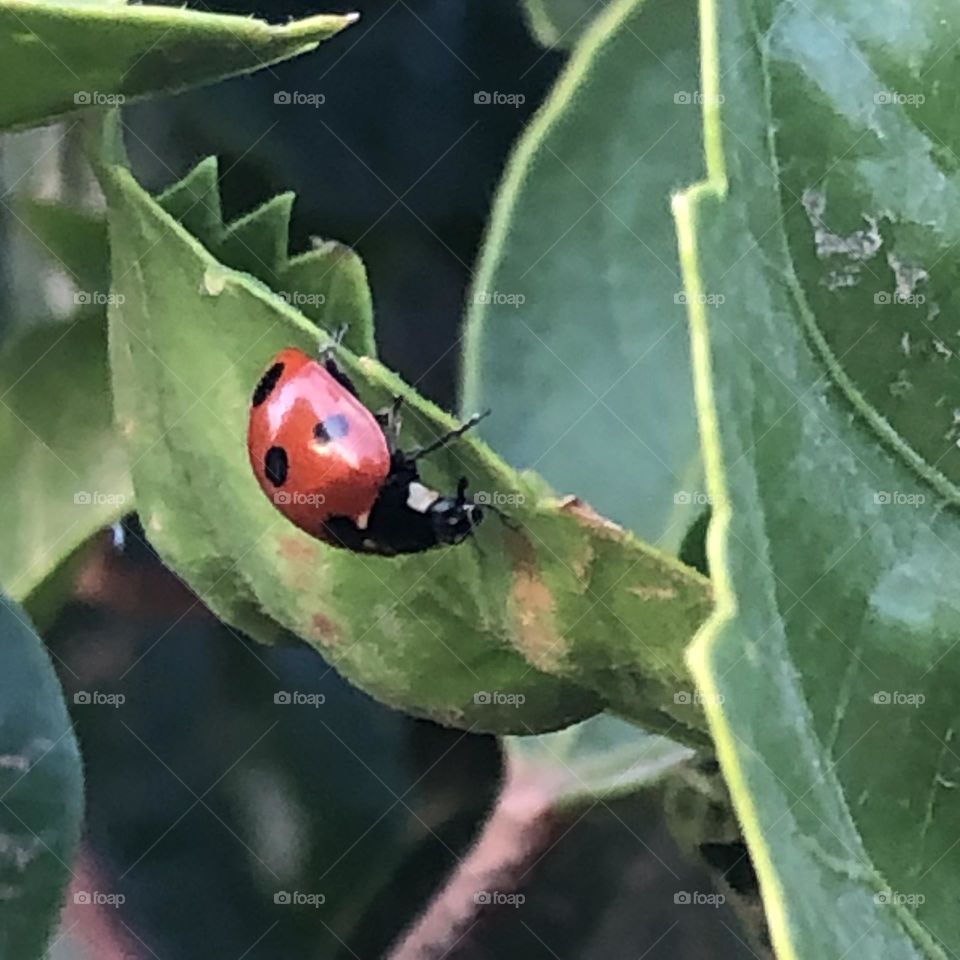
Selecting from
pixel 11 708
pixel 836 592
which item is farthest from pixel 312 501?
pixel 836 592

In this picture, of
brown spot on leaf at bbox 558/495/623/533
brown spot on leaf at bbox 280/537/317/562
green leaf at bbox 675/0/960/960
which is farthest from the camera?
→ brown spot on leaf at bbox 280/537/317/562

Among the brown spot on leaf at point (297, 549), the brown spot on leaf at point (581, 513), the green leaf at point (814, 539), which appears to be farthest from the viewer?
the brown spot on leaf at point (297, 549)

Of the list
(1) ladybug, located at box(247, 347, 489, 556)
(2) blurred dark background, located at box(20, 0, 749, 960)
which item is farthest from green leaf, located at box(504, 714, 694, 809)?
(1) ladybug, located at box(247, 347, 489, 556)

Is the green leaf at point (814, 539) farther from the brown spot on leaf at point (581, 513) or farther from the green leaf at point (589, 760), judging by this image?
the green leaf at point (589, 760)

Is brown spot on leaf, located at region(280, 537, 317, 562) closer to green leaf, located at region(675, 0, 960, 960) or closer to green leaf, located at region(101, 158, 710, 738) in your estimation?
green leaf, located at region(101, 158, 710, 738)

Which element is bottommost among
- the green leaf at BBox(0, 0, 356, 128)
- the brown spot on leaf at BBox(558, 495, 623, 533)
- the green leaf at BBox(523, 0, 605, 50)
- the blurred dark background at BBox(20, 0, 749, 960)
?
the blurred dark background at BBox(20, 0, 749, 960)

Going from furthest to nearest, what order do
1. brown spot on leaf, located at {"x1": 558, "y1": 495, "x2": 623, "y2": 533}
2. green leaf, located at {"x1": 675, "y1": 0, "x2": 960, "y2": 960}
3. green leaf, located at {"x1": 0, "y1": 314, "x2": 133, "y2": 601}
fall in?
green leaf, located at {"x1": 0, "y1": 314, "x2": 133, "y2": 601} < brown spot on leaf, located at {"x1": 558, "y1": 495, "x2": 623, "y2": 533} < green leaf, located at {"x1": 675, "y1": 0, "x2": 960, "y2": 960}

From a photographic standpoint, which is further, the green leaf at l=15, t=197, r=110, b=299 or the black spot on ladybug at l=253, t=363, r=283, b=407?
the green leaf at l=15, t=197, r=110, b=299

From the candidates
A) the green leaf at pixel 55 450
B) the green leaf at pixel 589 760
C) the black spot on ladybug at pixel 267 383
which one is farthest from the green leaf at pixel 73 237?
the green leaf at pixel 589 760
